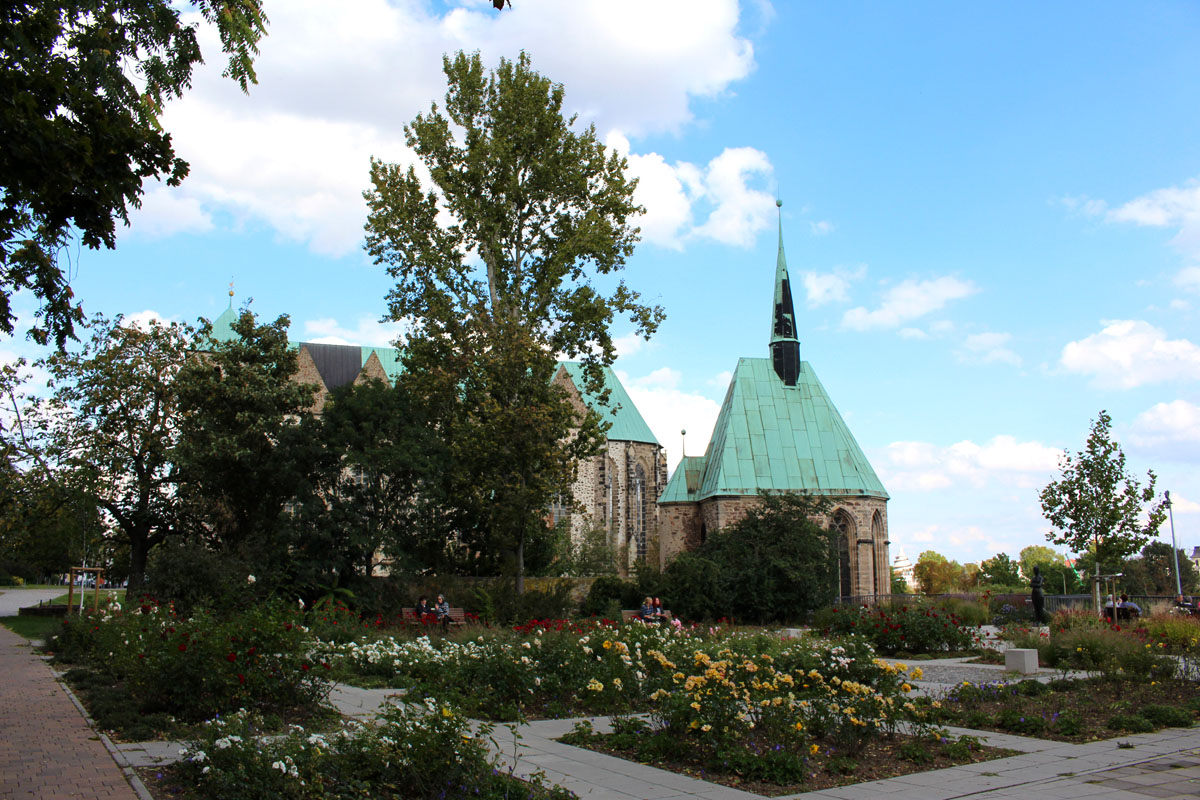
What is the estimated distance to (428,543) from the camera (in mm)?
25984

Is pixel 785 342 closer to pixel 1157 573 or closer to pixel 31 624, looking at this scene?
pixel 31 624

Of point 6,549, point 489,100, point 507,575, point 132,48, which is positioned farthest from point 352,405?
point 132,48

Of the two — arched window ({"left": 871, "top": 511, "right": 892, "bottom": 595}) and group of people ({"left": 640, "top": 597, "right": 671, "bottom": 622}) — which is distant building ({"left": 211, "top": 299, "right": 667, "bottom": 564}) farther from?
group of people ({"left": 640, "top": 597, "right": 671, "bottom": 622})

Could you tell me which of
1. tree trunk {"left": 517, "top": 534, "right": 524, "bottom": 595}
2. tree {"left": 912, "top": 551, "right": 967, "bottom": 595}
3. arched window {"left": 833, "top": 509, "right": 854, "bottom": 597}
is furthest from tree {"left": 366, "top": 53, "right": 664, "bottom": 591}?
tree {"left": 912, "top": 551, "right": 967, "bottom": 595}

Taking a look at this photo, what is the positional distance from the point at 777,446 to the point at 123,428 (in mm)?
24988

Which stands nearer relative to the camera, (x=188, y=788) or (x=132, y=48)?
(x=188, y=788)

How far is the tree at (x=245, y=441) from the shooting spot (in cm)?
2434

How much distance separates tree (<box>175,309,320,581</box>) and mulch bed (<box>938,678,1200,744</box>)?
1823 centimetres

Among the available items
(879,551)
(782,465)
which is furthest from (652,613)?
(879,551)

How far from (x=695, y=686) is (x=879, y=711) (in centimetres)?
164

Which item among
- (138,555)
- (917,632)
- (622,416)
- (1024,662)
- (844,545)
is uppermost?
(622,416)

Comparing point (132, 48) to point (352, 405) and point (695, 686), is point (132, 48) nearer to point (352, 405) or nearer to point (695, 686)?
point (695, 686)

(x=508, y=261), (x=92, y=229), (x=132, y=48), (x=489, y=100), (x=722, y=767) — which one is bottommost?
(x=722, y=767)

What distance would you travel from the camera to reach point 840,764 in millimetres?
6902
